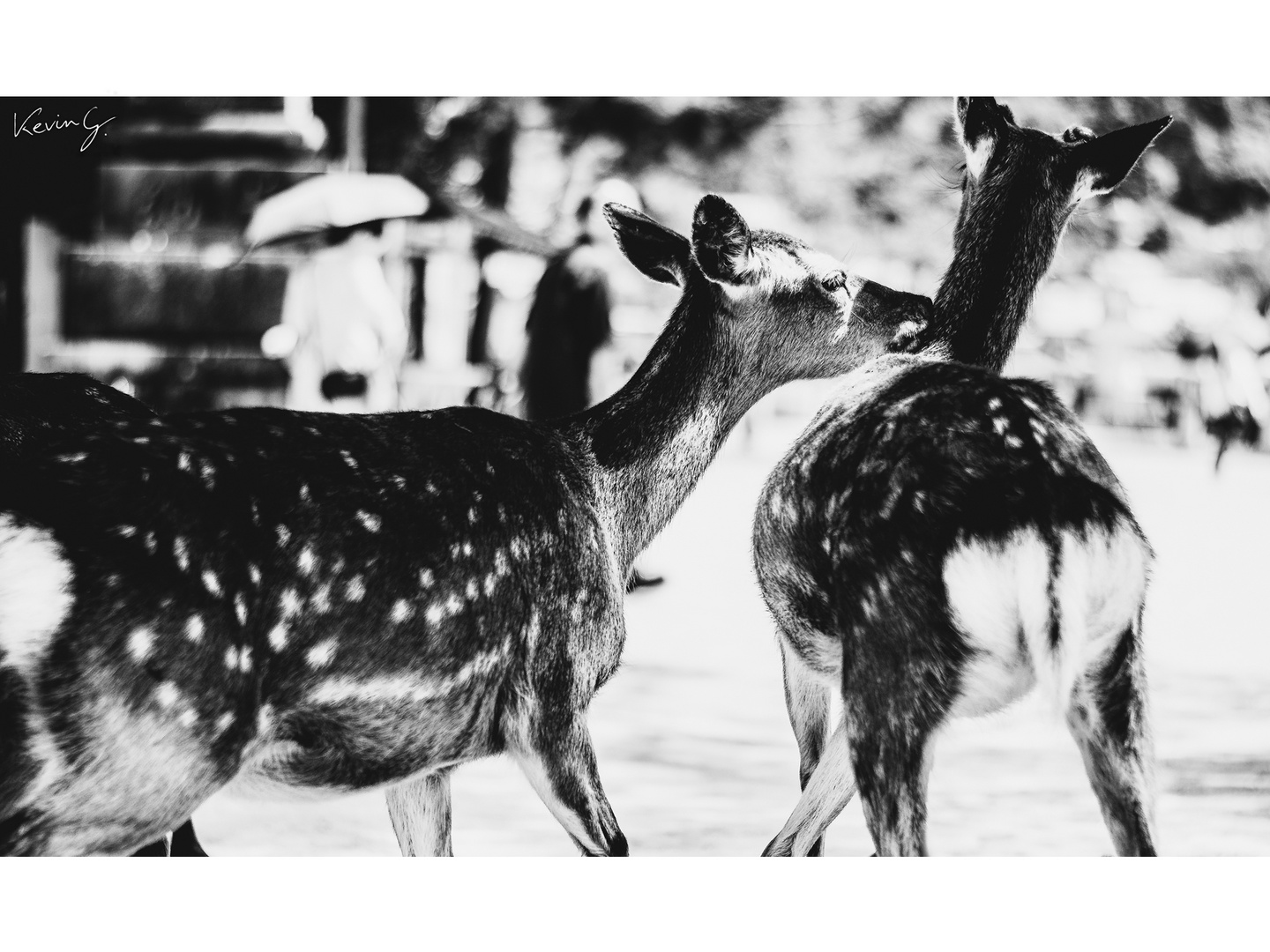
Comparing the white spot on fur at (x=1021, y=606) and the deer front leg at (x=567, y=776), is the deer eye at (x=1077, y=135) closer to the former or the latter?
the white spot on fur at (x=1021, y=606)

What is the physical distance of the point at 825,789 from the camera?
140 inches

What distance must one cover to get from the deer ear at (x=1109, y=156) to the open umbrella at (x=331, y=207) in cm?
302

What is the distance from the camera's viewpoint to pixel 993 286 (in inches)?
161

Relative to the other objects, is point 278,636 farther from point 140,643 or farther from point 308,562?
point 140,643

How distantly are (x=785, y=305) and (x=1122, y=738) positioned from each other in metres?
1.50

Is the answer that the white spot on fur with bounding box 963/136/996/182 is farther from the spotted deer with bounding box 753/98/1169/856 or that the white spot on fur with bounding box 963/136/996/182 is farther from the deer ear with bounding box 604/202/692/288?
the spotted deer with bounding box 753/98/1169/856

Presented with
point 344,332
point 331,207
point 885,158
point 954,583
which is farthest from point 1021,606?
point 331,207

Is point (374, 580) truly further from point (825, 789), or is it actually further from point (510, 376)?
point (510, 376)

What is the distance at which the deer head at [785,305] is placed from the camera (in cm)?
399

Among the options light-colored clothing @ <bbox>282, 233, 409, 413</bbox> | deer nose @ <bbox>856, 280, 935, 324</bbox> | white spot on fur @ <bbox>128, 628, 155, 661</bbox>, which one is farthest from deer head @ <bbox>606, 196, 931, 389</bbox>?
light-colored clothing @ <bbox>282, 233, 409, 413</bbox>

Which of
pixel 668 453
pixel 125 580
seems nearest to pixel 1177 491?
pixel 668 453

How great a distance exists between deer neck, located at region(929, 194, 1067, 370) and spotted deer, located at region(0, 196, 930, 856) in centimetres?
15

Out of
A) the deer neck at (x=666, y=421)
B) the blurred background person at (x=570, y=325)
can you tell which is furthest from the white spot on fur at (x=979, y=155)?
the blurred background person at (x=570, y=325)

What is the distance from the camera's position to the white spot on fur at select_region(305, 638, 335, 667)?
2922 millimetres
